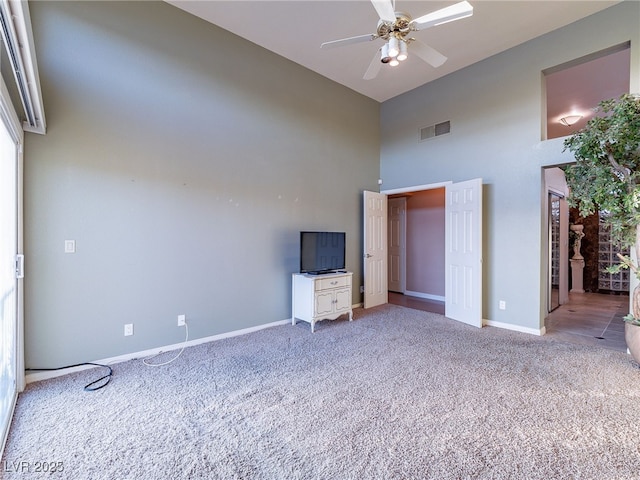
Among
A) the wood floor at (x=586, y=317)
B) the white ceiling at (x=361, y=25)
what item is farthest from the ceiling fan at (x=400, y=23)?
the wood floor at (x=586, y=317)

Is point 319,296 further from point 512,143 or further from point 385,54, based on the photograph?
point 512,143

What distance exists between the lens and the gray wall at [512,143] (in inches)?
138

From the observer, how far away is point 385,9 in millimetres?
2229

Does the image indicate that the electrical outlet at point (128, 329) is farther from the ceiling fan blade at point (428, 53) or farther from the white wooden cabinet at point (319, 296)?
the ceiling fan blade at point (428, 53)

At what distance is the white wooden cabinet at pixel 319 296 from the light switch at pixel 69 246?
7.95 feet

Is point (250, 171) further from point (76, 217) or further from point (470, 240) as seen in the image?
point (470, 240)

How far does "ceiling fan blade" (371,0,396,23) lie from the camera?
85.6 inches

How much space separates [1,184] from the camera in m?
2.05

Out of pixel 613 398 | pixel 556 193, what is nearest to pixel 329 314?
pixel 613 398

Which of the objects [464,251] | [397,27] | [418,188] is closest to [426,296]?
[464,251]

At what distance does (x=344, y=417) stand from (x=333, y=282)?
7.15 feet

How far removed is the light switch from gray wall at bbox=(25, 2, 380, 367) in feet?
0.13

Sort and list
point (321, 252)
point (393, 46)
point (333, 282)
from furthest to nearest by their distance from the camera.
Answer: point (321, 252), point (333, 282), point (393, 46)

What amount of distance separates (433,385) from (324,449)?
1190mm
